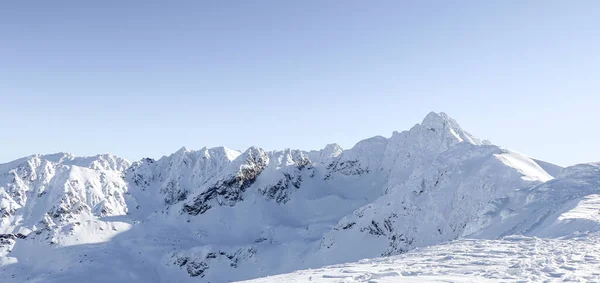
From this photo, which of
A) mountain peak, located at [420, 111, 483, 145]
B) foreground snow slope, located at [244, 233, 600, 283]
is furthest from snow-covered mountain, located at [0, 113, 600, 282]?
foreground snow slope, located at [244, 233, 600, 283]

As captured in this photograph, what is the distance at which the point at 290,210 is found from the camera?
13838 cm

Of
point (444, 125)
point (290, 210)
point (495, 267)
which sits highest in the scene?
point (444, 125)

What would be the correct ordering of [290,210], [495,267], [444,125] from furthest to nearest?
[290,210], [444,125], [495,267]

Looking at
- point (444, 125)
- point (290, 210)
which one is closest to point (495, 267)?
point (444, 125)

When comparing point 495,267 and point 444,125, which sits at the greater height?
point 444,125

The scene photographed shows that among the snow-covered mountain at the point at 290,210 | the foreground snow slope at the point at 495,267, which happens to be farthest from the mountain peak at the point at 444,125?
the foreground snow slope at the point at 495,267

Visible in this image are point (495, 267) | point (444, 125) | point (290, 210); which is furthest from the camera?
point (290, 210)

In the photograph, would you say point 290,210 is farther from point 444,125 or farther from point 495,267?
point 495,267

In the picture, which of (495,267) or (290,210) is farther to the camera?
(290,210)

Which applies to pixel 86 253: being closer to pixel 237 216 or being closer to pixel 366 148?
pixel 237 216

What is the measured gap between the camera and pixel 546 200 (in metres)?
43.8

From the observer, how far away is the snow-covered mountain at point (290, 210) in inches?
2330

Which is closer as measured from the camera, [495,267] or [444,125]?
[495,267]

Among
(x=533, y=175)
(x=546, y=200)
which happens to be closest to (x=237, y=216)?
(x=533, y=175)
